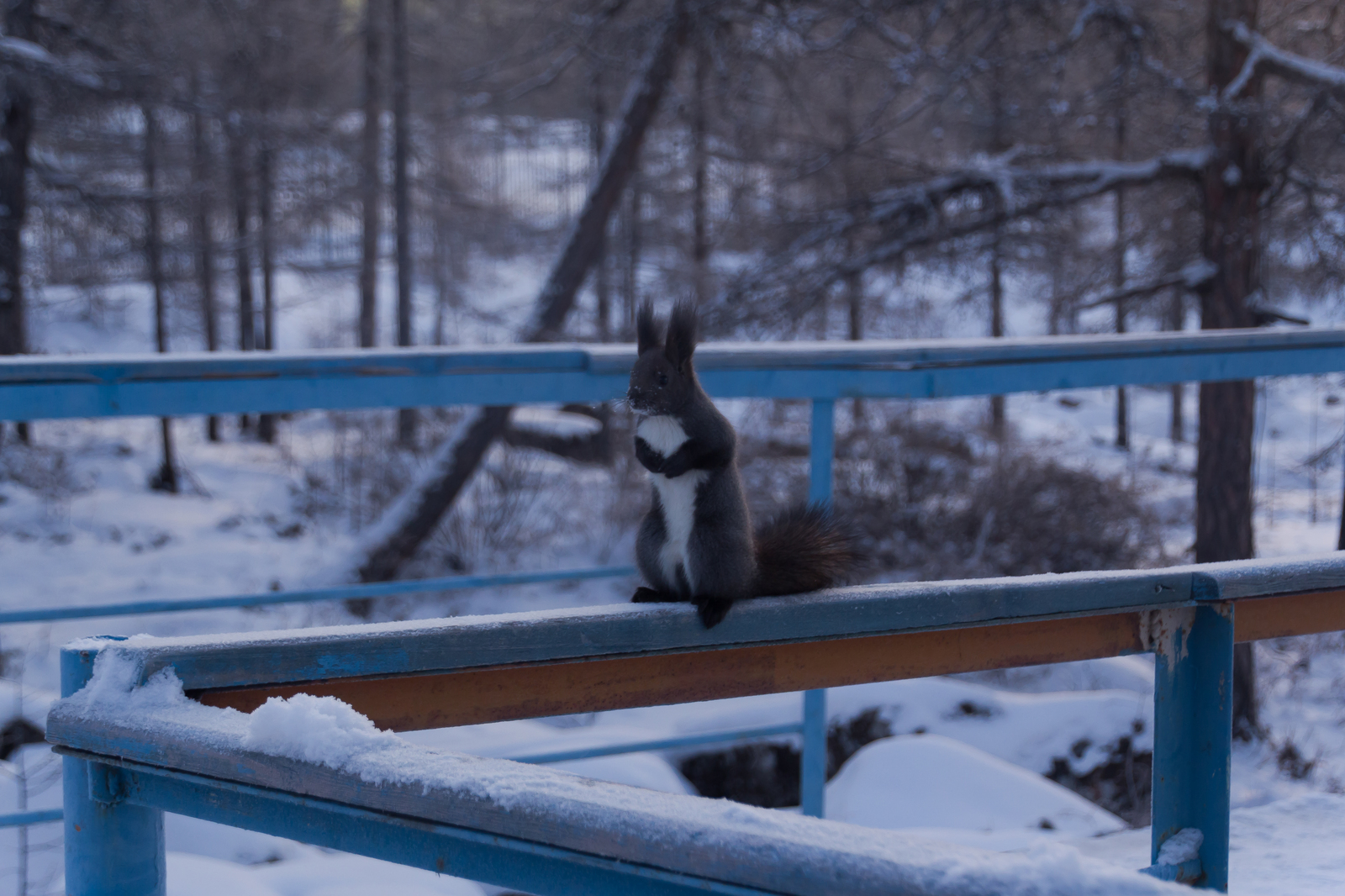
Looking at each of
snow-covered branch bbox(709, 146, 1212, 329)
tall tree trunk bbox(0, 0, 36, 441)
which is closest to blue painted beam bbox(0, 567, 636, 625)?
snow-covered branch bbox(709, 146, 1212, 329)

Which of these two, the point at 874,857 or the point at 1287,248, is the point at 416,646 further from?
the point at 1287,248

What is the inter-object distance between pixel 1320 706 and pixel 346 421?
366 inches

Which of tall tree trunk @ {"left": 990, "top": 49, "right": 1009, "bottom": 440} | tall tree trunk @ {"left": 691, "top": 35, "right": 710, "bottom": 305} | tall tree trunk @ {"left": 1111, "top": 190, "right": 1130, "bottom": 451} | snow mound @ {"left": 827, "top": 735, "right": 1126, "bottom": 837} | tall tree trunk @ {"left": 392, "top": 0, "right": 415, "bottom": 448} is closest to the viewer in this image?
snow mound @ {"left": 827, "top": 735, "right": 1126, "bottom": 837}

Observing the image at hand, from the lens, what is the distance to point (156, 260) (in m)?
12.2

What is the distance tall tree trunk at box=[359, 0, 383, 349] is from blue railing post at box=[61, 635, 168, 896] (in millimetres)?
13498

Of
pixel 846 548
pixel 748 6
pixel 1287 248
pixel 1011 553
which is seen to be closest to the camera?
pixel 846 548

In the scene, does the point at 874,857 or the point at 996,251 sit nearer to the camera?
the point at 874,857

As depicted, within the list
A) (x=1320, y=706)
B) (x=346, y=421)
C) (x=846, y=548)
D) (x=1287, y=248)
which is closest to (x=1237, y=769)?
(x=1320, y=706)

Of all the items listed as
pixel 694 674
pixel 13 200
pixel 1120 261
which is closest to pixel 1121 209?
pixel 1120 261

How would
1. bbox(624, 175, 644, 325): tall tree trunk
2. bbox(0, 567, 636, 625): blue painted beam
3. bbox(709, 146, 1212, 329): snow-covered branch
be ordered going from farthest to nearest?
1. bbox(624, 175, 644, 325): tall tree trunk
2. bbox(709, 146, 1212, 329): snow-covered branch
3. bbox(0, 567, 636, 625): blue painted beam

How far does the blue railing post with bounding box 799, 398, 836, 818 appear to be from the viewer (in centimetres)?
271

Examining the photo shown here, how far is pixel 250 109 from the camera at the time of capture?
13.0 metres

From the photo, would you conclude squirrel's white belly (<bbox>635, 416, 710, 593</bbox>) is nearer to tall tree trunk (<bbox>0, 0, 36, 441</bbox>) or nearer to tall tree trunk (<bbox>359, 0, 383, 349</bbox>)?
tall tree trunk (<bbox>0, 0, 36, 441</bbox>)

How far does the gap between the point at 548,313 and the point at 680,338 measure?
6.69 metres
